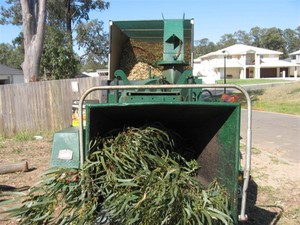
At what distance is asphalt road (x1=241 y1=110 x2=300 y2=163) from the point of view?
8547 millimetres

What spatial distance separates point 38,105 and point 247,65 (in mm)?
63857

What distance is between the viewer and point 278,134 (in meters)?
10.9

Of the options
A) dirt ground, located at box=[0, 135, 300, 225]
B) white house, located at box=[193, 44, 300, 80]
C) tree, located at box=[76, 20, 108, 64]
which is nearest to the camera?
dirt ground, located at box=[0, 135, 300, 225]

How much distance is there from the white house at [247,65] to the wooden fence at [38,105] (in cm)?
5721

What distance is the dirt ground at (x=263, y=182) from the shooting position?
4.64 meters

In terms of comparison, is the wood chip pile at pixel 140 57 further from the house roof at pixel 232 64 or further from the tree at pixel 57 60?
the house roof at pixel 232 64

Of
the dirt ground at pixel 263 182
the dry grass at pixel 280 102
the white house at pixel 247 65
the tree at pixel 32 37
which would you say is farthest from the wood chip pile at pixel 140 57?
the white house at pixel 247 65

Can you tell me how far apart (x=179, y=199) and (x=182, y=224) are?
0.20 metres

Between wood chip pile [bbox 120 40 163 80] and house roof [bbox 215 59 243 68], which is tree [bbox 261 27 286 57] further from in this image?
wood chip pile [bbox 120 40 163 80]

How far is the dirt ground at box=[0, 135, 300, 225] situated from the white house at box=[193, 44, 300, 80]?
6048cm

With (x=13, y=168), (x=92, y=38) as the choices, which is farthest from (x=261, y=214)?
(x=92, y=38)

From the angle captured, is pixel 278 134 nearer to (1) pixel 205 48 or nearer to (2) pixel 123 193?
(2) pixel 123 193

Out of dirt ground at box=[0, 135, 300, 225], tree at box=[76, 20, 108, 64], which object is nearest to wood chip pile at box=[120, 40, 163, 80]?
dirt ground at box=[0, 135, 300, 225]

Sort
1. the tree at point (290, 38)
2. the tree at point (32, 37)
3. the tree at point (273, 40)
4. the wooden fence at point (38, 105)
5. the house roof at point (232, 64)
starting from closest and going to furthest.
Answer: the wooden fence at point (38, 105), the tree at point (32, 37), the house roof at point (232, 64), the tree at point (273, 40), the tree at point (290, 38)
